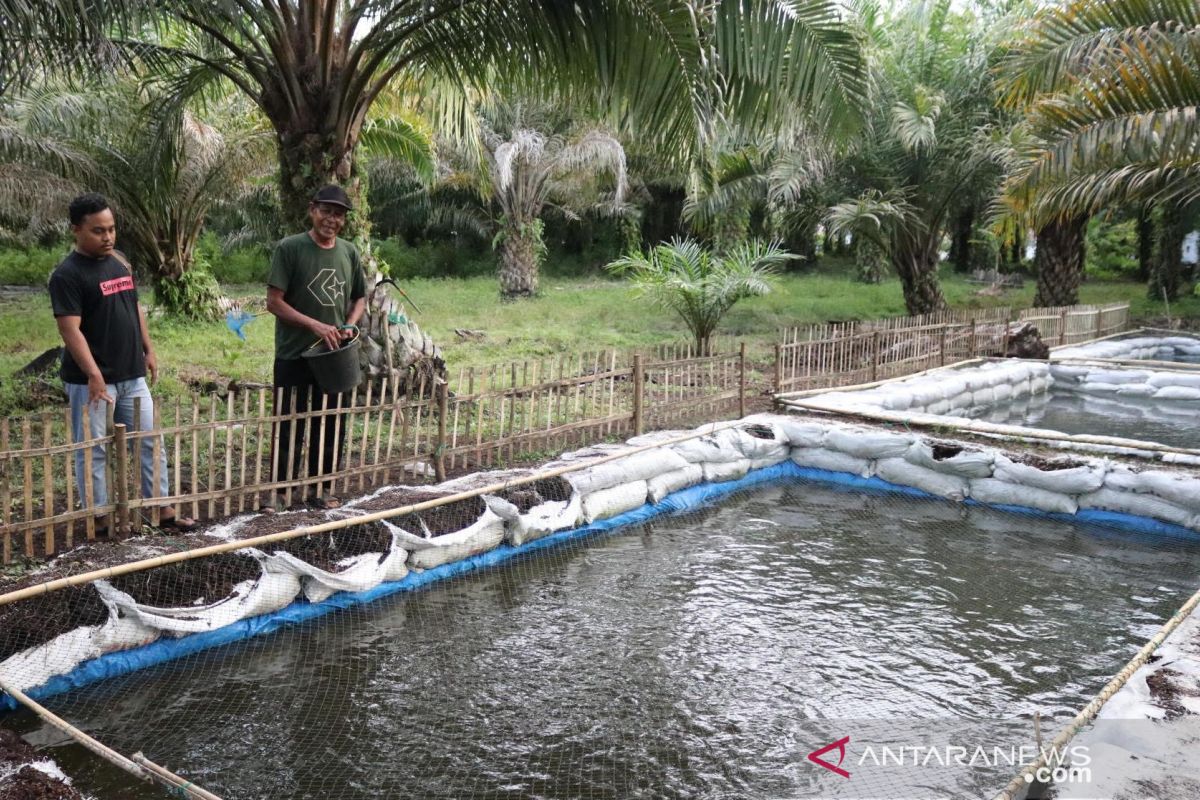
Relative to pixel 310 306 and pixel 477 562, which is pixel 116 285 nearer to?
pixel 310 306

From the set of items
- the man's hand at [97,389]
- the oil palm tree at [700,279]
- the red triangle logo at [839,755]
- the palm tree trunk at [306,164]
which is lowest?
the red triangle logo at [839,755]

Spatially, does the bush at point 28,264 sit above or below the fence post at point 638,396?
above

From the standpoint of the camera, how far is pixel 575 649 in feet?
14.5

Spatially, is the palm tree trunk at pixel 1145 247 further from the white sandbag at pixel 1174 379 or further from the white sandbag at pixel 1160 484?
the white sandbag at pixel 1160 484

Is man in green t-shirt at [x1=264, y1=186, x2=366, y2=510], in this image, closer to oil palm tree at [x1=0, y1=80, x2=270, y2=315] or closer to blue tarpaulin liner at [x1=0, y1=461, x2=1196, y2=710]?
blue tarpaulin liner at [x1=0, y1=461, x2=1196, y2=710]

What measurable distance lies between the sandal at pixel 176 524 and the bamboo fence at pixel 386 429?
78 mm

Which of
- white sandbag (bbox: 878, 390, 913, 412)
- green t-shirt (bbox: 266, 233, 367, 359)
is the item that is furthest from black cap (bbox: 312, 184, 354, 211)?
white sandbag (bbox: 878, 390, 913, 412)

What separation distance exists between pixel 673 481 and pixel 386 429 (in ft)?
8.13

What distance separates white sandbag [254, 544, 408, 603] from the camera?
181 inches

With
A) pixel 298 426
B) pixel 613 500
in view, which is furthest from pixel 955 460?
pixel 298 426

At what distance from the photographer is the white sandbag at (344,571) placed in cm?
460

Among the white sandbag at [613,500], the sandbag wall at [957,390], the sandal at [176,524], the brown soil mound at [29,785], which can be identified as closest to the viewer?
the brown soil mound at [29,785]

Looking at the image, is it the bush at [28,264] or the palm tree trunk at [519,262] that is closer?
the palm tree trunk at [519,262]

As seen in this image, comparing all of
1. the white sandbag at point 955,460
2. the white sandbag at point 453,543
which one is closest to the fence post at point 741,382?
the white sandbag at point 955,460
